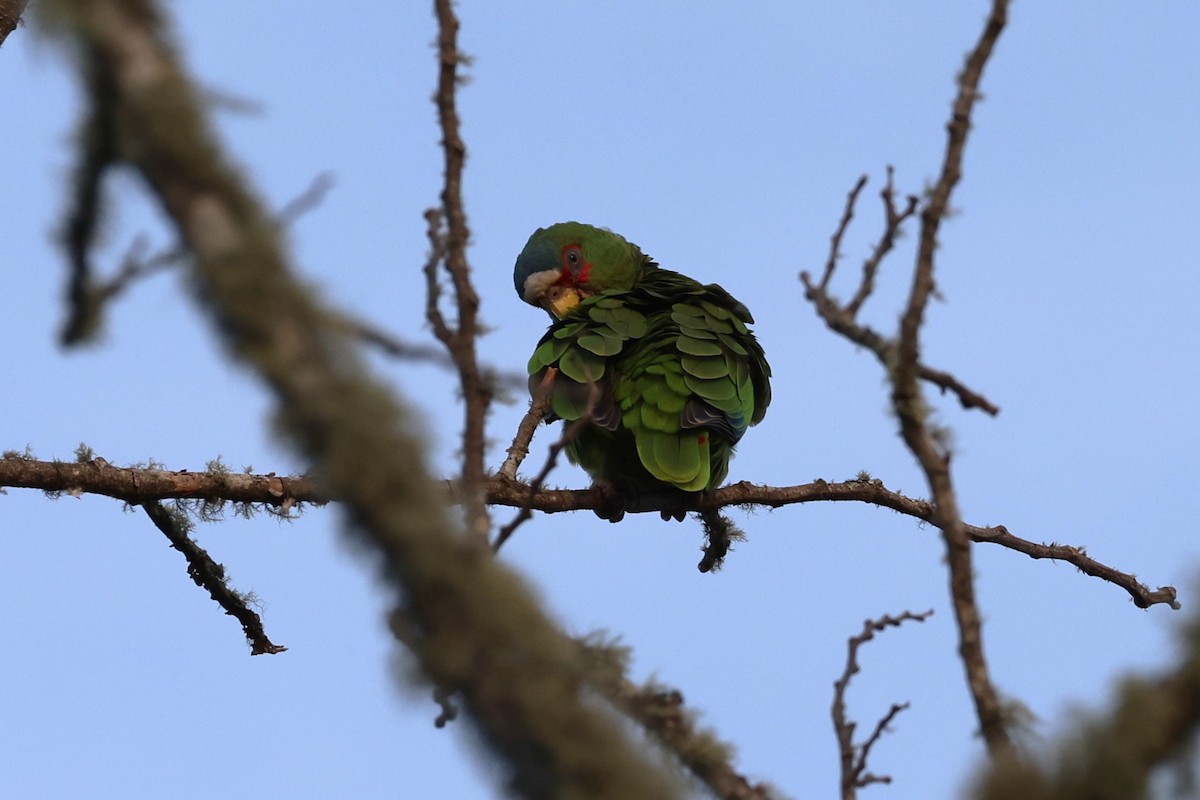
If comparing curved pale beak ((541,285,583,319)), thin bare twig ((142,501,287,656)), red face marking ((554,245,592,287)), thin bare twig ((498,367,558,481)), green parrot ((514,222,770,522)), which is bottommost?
thin bare twig ((142,501,287,656))

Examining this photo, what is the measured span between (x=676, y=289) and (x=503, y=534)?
3.53 m

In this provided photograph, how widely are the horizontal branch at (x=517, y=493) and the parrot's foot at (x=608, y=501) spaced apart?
0.10 feet

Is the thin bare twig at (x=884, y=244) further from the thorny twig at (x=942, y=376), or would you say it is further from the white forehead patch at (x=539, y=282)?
the white forehead patch at (x=539, y=282)

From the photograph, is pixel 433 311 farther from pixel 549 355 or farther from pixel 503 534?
pixel 549 355

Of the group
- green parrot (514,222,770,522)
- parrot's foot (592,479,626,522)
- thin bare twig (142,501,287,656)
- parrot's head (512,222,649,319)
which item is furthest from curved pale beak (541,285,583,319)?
thin bare twig (142,501,287,656)

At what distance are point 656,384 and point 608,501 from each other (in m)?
0.42

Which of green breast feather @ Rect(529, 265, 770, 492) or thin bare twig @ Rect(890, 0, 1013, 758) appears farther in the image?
green breast feather @ Rect(529, 265, 770, 492)

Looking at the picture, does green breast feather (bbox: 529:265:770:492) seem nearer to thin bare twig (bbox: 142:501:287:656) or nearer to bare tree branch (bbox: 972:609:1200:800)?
thin bare twig (bbox: 142:501:287:656)

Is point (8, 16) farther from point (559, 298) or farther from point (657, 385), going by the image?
point (559, 298)

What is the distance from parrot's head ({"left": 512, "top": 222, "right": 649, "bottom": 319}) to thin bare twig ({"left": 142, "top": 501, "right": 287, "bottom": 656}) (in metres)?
2.17

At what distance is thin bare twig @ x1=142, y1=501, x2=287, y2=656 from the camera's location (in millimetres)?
3701

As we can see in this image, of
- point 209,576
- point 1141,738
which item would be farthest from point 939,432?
point 209,576

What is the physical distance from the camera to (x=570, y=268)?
5633mm

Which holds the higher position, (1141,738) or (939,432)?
(939,432)
